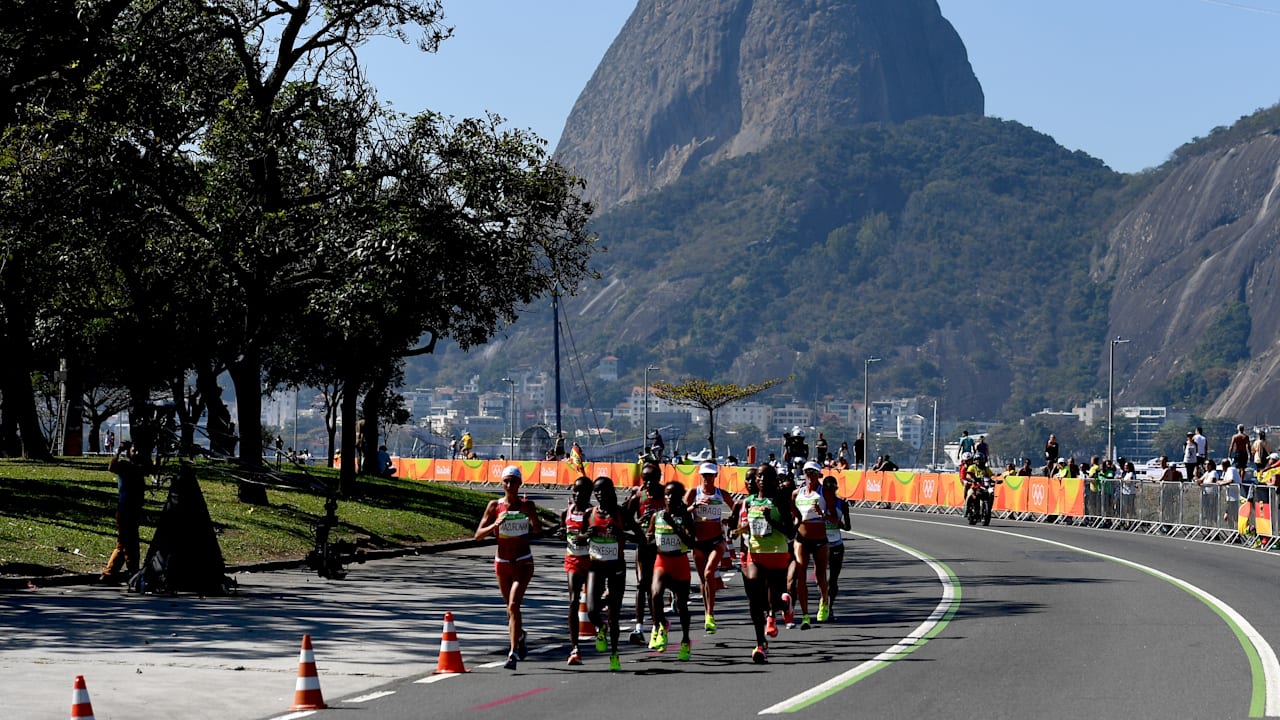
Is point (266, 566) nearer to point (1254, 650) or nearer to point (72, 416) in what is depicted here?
point (1254, 650)

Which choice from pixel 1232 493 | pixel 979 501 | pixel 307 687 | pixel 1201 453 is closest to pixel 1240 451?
pixel 1232 493

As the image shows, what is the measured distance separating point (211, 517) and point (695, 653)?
46.7ft

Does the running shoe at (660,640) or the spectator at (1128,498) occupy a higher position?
the spectator at (1128,498)

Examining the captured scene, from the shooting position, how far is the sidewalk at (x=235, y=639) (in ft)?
39.1

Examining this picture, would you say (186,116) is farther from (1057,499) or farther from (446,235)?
(1057,499)

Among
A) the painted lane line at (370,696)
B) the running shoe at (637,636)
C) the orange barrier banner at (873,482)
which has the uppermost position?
the orange barrier banner at (873,482)

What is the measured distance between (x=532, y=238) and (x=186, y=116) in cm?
780

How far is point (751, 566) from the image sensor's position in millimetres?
14883

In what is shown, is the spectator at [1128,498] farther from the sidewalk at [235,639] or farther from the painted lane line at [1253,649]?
the sidewalk at [235,639]

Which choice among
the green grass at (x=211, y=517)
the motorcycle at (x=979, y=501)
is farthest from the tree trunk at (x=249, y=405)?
the motorcycle at (x=979, y=501)

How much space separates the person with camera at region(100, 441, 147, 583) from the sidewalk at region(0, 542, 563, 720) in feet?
1.81

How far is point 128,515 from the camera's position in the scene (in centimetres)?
2023

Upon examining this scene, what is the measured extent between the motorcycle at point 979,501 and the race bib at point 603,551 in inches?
1098

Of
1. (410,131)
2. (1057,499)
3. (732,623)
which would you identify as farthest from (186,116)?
(1057,499)
